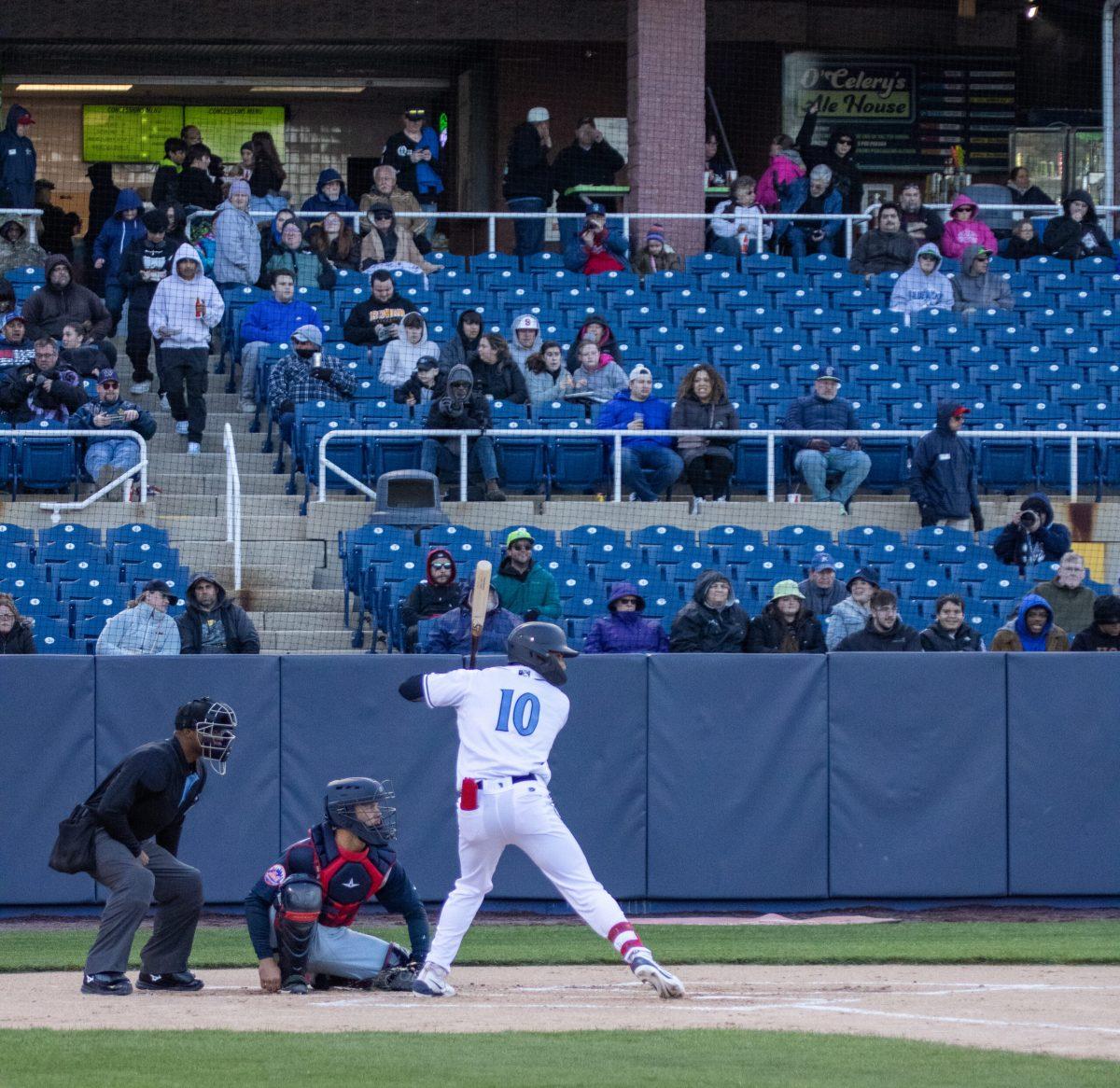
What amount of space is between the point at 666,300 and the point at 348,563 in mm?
6346

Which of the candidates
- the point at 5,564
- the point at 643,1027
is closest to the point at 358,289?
the point at 5,564

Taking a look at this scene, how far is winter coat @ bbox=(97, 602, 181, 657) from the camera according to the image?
14.0 m

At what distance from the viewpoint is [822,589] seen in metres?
15.1

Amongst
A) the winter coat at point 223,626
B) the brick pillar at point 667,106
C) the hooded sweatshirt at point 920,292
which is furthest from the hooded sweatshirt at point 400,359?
the hooded sweatshirt at point 920,292

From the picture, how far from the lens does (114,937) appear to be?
32.2 ft

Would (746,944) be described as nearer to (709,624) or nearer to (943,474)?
(709,624)

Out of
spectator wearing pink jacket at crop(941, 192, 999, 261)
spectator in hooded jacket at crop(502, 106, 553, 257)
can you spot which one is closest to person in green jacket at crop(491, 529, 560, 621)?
spectator in hooded jacket at crop(502, 106, 553, 257)

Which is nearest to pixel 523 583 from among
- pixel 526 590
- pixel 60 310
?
pixel 526 590

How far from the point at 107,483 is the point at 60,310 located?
2.64 m

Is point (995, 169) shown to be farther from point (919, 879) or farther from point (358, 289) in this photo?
point (919, 879)

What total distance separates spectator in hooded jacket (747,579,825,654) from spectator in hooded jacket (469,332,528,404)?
4.96m

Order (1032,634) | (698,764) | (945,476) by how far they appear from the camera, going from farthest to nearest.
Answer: (945,476)
(1032,634)
(698,764)

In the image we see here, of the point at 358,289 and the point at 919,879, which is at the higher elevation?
the point at 358,289

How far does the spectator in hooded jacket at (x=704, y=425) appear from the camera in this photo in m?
17.7
